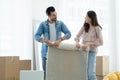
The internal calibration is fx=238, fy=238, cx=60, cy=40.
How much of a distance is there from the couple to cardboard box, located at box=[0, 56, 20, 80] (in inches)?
28.0

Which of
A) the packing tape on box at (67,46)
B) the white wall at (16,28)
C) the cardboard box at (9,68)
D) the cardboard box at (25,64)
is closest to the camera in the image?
the packing tape on box at (67,46)

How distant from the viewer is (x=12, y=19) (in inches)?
177

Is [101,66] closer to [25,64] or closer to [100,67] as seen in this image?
[100,67]

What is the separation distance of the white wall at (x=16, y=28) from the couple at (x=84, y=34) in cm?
110

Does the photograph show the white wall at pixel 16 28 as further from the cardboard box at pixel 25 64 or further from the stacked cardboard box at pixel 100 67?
the stacked cardboard box at pixel 100 67

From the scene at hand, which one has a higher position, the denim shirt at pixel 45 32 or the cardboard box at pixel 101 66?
the denim shirt at pixel 45 32

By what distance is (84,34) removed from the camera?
11.3 feet

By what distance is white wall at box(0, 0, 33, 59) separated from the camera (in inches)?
171

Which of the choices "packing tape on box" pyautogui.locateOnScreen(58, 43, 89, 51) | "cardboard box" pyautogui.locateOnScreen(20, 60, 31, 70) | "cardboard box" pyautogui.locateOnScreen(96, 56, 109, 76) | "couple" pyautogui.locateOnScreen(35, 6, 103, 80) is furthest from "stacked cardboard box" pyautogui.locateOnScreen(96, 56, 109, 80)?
"packing tape on box" pyautogui.locateOnScreen(58, 43, 89, 51)

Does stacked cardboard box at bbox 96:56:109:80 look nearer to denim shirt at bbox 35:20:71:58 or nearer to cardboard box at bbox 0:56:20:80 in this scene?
denim shirt at bbox 35:20:71:58

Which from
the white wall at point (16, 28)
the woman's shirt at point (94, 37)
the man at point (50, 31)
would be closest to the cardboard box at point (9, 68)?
the white wall at point (16, 28)

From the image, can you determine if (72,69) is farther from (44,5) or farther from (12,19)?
(44,5)

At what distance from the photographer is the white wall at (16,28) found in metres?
4.36

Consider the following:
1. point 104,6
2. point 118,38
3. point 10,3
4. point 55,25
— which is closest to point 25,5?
point 10,3
